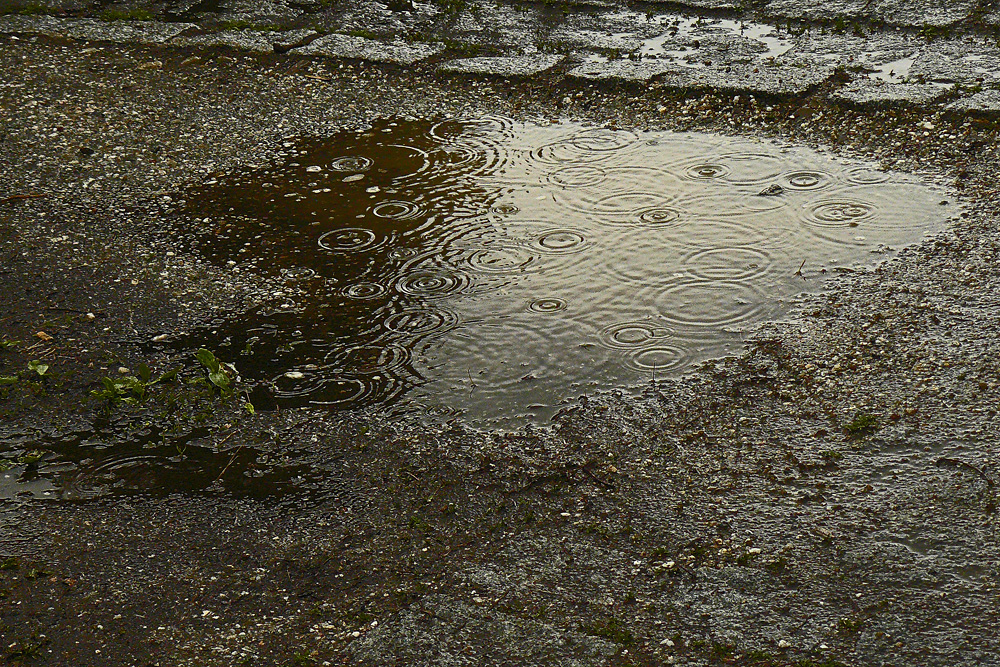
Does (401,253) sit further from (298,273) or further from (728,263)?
(728,263)

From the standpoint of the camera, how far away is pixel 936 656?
7.45ft

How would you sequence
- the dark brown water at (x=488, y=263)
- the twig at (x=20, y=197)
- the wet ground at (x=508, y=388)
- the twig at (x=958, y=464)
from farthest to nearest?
the twig at (x=20, y=197)
the dark brown water at (x=488, y=263)
the twig at (x=958, y=464)
the wet ground at (x=508, y=388)

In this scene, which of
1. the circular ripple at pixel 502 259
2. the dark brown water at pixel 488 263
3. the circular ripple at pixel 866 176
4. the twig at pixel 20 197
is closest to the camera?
the dark brown water at pixel 488 263

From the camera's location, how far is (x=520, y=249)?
14.1 ft

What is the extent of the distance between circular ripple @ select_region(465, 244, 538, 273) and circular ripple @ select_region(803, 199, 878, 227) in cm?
126

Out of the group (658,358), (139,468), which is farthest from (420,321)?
(139,468)

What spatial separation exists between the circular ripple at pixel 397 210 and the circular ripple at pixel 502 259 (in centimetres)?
53

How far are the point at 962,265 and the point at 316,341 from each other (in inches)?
101

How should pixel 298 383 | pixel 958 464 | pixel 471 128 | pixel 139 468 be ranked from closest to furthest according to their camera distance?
1. pixel 958 464
2. pixel 139 468
3. pixel 298 383
4. pixel 471 128

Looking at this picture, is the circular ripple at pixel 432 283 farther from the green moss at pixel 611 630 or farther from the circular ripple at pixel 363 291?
the green moss at pixel 611 630

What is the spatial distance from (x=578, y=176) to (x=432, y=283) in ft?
3.99

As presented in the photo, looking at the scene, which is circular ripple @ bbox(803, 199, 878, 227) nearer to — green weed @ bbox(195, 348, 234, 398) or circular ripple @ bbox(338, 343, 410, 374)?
circular ripple @ bbox(338, 343, 410, 374)

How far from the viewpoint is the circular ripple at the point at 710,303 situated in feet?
12.1

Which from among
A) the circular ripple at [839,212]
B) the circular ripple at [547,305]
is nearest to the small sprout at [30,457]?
the circular ripple at [547,305]
